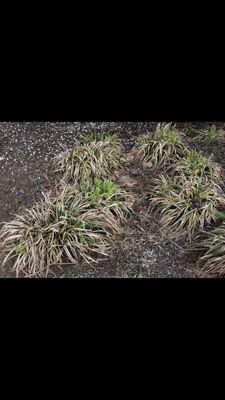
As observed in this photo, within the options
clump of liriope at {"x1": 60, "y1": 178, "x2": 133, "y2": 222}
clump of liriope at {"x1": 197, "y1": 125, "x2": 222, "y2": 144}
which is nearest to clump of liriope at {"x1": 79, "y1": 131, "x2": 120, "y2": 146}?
clump of liriope at {"x1": 60, "y1": 178, "x2": 133, "y2": 222}

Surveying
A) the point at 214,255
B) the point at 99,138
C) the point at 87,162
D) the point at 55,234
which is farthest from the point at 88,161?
the point at 214,255

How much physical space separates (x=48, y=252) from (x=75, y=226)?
1.11 ft

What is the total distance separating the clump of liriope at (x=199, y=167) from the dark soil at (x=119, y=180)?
0.32m

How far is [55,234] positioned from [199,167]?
1658 millimetres

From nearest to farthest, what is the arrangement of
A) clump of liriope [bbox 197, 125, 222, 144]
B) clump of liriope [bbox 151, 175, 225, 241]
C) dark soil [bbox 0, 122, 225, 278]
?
dark soil [bbox 0, 122, 225, 278] → clump of liriope [bbox 151, 175, 225, 241] → clump of liriope [bbox 197, 125, 222, 144]

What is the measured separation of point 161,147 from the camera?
17.4 ft

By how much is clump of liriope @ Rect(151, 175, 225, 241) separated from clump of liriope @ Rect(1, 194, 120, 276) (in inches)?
19.9

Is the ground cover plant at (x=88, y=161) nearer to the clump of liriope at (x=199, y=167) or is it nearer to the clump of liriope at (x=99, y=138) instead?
the clump of liriope at (x=99, y=138)

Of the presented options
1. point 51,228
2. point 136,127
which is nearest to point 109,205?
point 51,228

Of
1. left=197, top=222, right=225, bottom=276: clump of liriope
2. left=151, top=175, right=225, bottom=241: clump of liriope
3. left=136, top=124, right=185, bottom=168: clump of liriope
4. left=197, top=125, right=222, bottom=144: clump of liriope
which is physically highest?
left=197, top=125, right=222, bottom=144: clump of liriope

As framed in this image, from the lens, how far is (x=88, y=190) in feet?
16.0

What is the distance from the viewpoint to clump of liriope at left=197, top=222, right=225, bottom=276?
421 cm

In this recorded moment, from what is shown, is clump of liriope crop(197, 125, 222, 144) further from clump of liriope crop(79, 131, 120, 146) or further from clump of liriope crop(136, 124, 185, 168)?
clump of liriope crop(79, 131, 120, 146)

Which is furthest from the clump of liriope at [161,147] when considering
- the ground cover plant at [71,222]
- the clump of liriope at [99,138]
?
the ground cover plant at [71,222]
